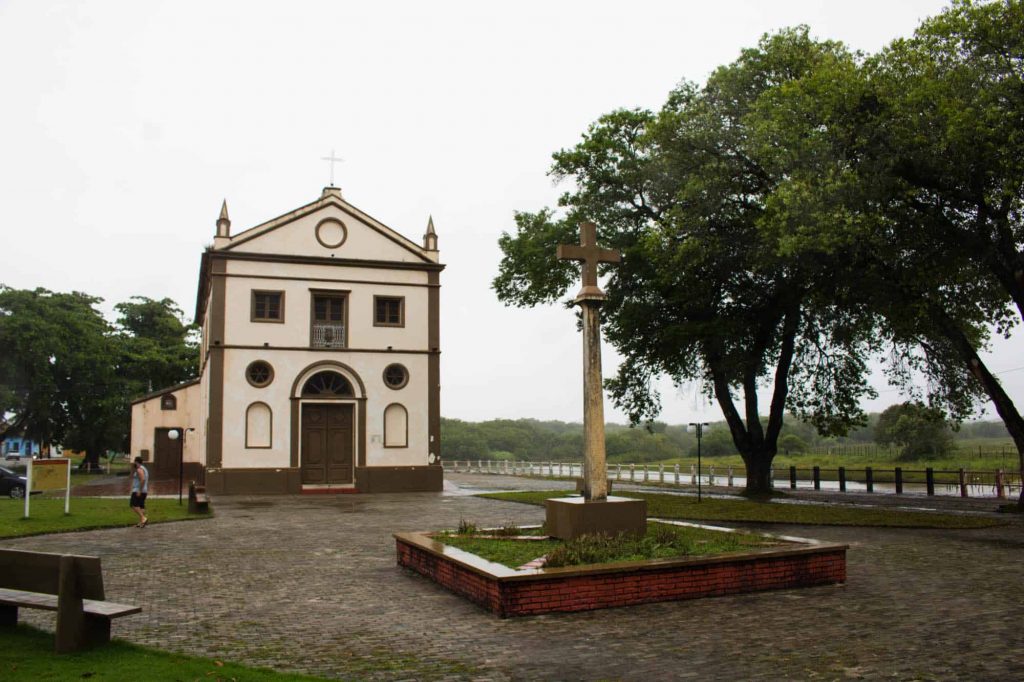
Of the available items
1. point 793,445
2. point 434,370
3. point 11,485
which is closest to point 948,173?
point 434,370

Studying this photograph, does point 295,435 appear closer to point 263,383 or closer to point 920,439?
point 263,383

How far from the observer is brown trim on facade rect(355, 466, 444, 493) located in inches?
1104

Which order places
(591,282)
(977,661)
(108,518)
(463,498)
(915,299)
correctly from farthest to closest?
(463,498) < (915,299) < (108,518) < (591,282) < (977,661)

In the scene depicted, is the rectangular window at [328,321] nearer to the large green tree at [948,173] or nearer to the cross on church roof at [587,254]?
the large green tree at [948,173]

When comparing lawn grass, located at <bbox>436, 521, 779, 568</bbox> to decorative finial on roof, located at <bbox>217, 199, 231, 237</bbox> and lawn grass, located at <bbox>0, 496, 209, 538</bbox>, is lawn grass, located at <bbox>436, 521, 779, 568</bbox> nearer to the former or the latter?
lawn grass, located at <bbox>0, 496, 209, 538</bbox>

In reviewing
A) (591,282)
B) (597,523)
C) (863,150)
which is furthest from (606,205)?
(597,523)

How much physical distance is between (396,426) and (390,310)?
13.7ft

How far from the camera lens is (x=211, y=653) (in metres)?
6.66

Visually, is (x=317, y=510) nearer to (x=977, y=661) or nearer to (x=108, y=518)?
(x=108, y=518)

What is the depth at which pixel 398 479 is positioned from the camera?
28.4 meters

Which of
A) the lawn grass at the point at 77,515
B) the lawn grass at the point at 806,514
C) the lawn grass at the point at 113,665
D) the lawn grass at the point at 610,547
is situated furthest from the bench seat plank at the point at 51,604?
the lawn grass at the point at 806,514

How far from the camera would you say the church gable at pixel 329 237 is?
28.0 metres

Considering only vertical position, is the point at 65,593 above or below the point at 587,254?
below

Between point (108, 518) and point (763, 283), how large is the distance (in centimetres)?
1923
